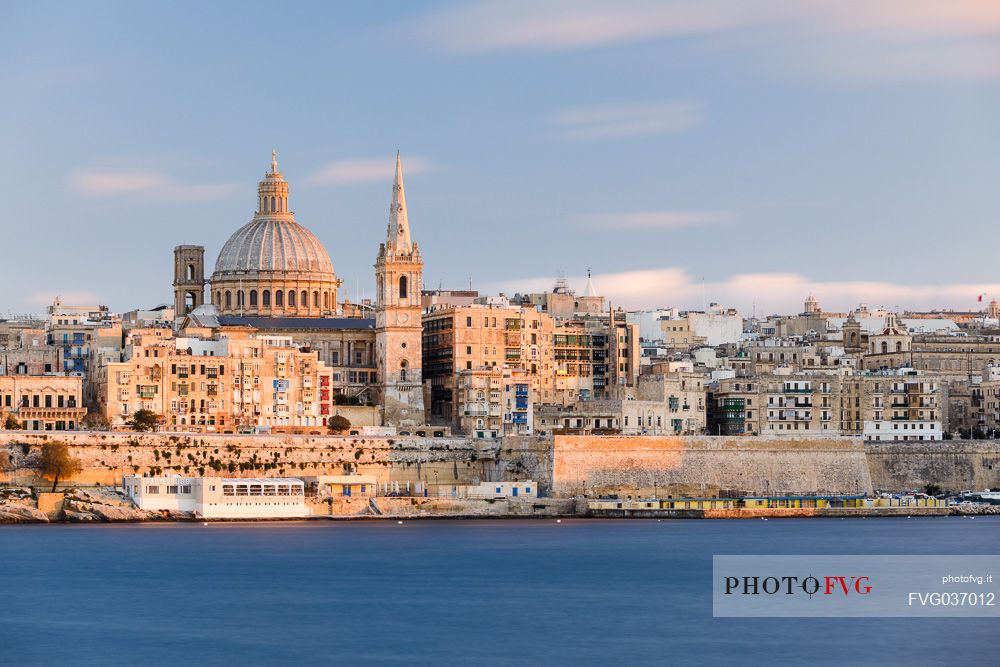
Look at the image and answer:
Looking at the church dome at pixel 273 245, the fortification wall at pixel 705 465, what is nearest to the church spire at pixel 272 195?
the church dome at pixel 273 245

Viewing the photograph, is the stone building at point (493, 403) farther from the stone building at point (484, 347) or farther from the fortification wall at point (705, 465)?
the fortification wall at point (705, 465)

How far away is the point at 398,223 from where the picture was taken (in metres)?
88.2

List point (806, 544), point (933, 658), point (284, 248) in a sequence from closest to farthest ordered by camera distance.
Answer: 1. point (933, 658)
2. point (806, 544)
3. point (284, 248)

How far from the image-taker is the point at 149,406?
80.1m

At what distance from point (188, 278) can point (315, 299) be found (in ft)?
21.7

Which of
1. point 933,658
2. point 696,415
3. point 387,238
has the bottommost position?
point 933,658

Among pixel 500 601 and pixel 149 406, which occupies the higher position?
pixel 149 406

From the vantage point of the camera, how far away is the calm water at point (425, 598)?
4153cm

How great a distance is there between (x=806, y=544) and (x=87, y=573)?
19926 mm

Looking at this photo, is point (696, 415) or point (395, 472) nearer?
point (395, 472)

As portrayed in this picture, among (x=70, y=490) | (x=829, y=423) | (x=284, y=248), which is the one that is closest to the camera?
(x=70, y=490)

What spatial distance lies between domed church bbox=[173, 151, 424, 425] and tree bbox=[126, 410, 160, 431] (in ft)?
28.4

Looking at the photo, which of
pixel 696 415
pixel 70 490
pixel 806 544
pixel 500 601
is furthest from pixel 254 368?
pixel 500 601

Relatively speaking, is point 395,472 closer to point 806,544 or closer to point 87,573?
point 806,544
